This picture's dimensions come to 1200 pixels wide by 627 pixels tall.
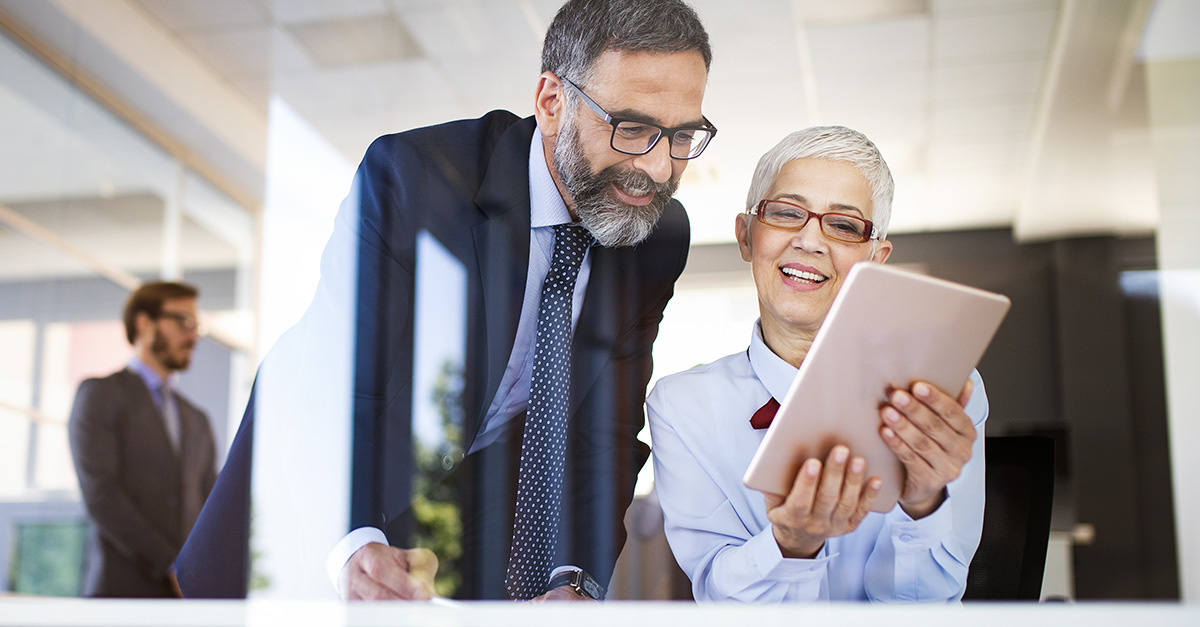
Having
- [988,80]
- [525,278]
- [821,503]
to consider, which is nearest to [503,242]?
[525,278]

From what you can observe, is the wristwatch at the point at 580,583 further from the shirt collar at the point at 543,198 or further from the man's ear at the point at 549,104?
the man's ear at the point at 549,104

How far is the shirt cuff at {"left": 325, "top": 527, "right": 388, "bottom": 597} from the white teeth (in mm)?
867

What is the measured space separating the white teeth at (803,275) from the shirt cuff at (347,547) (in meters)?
0.87

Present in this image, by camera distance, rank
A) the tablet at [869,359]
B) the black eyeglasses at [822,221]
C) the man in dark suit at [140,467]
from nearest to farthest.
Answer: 1. the tablet at [869,359]
2. the black eyeglasses at [822,221]
3. the man in dark suit at [140,467]

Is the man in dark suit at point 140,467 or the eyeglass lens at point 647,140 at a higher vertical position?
the eyeglass lens at point 647,140

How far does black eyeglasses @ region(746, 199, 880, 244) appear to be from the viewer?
1.42m

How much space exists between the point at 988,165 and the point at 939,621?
1.28 meters

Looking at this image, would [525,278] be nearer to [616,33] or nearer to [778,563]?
[616,33]

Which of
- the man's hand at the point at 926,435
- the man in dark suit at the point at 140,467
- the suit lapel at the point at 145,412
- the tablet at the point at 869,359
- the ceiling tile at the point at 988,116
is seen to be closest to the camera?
the tablet at the point at 869,359

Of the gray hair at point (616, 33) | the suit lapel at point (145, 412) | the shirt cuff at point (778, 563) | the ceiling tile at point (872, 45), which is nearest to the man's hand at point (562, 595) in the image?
the shirt cuff at point (778, 563)

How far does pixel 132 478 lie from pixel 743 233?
2.88m

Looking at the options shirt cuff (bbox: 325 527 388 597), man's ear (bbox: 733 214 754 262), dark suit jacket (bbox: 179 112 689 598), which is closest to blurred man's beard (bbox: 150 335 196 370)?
dark suit jacket (bbox: 179 112 689 598)

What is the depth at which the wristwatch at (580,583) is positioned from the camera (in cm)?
161

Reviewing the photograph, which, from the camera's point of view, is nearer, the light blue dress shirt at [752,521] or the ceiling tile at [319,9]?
the light blue dress shirt at [752,521]
